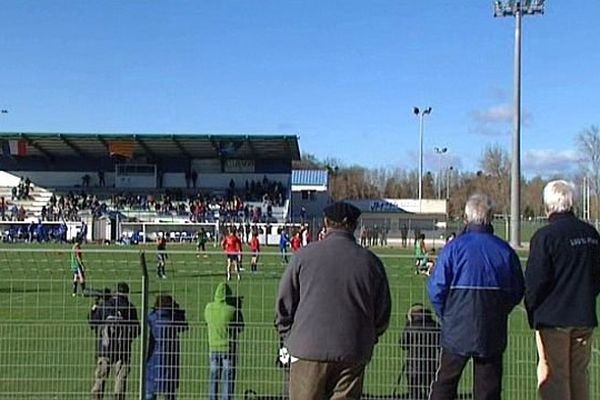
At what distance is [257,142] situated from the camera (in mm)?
61531

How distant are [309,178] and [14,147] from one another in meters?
27.7

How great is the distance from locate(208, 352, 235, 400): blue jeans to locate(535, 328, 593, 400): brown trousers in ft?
9.58

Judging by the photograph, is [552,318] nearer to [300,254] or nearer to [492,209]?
[492,209]

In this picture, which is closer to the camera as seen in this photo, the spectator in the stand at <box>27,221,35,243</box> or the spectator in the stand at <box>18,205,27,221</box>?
the spectator in the stand at <box>27,221,35,243</box>

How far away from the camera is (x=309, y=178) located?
79.4 metres

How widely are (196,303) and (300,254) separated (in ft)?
32.3

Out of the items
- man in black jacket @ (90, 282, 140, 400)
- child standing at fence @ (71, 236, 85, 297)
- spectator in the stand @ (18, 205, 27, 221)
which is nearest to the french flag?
spectator in the stand @ (18, 205, 27, 221)

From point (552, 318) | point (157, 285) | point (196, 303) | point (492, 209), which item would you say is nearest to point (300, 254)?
point (492, 209)

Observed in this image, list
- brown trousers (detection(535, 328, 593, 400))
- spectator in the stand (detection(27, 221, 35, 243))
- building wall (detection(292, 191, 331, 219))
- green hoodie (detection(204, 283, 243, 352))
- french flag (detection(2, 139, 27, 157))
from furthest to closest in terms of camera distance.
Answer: building wall (detection(292, 191, 331, 219))
french flag (detection(2, 139, 27, 157))
spectator in the stand (detection(27, 221, 35, 243))
green hoodie (detection(204, 283, 243, 352))
brown trousers (detection(535, 328, 593, 400))

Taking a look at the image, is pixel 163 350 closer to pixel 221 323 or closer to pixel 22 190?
pixel 221 323

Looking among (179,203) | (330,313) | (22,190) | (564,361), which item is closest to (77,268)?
(330,313)

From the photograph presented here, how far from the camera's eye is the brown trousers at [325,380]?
4906 millimetres

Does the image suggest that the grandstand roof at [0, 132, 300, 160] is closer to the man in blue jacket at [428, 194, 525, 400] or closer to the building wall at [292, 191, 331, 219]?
the building wall at [292, 191, 331, 219]

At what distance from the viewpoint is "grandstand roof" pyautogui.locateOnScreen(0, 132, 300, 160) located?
61219 millimetres
